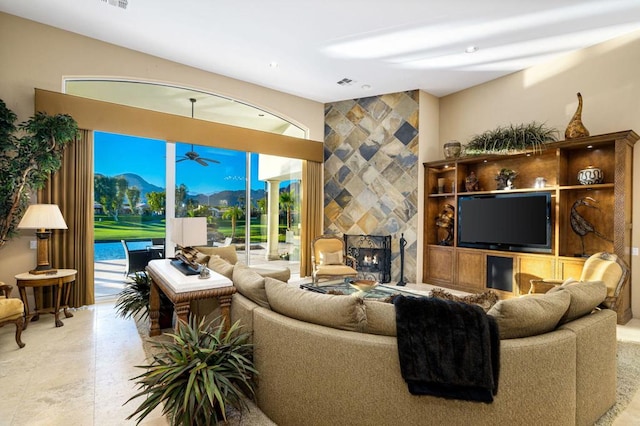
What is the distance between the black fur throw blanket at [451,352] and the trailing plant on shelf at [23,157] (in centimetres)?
454

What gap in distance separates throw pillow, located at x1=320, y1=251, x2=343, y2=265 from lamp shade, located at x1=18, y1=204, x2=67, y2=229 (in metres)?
3.80

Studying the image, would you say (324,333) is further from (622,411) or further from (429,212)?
(429,212)

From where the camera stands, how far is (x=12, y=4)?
3.81 metres

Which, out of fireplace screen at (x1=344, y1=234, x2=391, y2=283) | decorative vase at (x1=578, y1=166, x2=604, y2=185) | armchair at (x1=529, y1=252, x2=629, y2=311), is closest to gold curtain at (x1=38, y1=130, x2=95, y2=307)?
fireplace screen at (x1=344, y1=234, x2=391, y2=283)

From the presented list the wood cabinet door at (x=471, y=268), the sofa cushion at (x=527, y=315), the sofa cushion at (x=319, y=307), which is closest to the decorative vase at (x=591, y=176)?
the wood cabinet door at (x=471, y=268)

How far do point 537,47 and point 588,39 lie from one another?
59 cm

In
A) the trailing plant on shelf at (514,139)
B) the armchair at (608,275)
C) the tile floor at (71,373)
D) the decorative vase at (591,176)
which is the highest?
the trailing plant on shelf at (514,139)

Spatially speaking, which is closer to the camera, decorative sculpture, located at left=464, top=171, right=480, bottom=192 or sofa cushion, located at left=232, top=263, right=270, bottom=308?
sofa cushion, located at left=232, top=263, right=270, bottom=308

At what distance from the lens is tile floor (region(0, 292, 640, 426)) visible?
217 cm

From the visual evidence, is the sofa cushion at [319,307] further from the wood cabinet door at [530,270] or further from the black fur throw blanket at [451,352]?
the wood cabinet door at [530,270]

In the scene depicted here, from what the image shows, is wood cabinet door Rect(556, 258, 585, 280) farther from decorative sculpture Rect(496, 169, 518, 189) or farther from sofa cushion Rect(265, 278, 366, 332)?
sofa cushion Rect(265, 278, 366, 332)

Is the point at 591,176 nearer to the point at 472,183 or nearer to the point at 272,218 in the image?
the point at 472,183

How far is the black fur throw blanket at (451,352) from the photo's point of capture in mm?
1597

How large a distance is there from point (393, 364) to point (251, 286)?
1131mm
